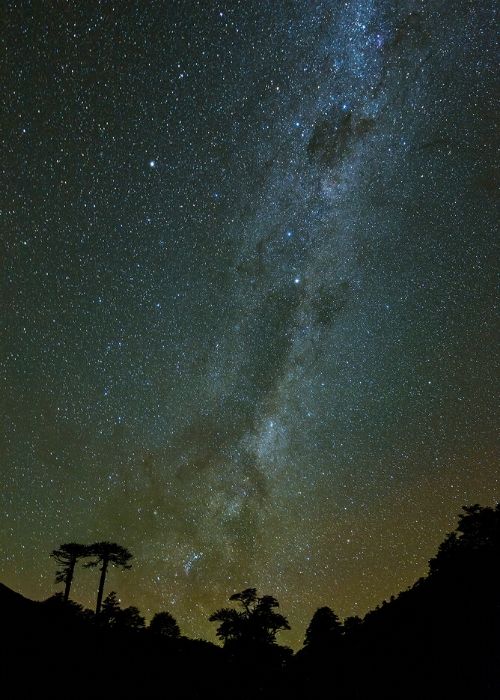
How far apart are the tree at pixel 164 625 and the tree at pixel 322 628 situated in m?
10.4

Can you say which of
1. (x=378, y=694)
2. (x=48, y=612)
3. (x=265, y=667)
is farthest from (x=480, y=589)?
(x=48, y=612)

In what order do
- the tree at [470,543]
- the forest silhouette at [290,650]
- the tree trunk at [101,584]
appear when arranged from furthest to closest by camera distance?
the tree trunk at [101,584], the tree at [470,543], the forest silhouette at [290,650]

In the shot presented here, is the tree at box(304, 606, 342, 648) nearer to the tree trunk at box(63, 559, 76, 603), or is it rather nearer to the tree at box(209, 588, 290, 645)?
the tree at box(209, 588, 290, 645)

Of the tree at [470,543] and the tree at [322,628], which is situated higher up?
the tree at [470,543]

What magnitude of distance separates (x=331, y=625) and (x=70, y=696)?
24410 millimetres

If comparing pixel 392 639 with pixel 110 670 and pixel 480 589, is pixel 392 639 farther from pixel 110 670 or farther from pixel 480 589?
pixel 110 670

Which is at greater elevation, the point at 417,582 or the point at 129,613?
the point at 417,582

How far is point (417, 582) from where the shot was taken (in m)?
35.9

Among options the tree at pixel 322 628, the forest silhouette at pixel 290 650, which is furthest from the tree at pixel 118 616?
the tree at pixel 322 628

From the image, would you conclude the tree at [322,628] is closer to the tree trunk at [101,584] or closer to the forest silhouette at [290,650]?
the forest silhouette at [290,650]

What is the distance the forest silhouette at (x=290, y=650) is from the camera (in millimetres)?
22578

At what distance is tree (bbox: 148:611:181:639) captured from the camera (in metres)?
38.2

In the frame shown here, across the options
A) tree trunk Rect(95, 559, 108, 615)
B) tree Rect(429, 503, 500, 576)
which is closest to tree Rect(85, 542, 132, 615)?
tree trunk Rect(95, 559, 108, 615)

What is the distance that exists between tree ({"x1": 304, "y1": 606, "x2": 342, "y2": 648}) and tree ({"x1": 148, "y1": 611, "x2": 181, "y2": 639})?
1036 centimetres
